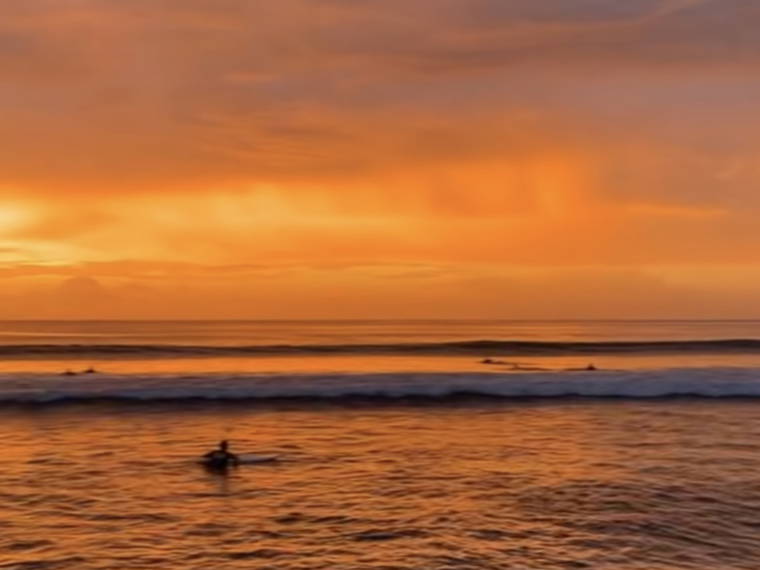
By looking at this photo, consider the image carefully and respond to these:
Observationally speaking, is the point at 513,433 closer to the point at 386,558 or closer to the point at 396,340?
the point at 386,558

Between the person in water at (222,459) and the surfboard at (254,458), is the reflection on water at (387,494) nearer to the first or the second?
the person in water at (222,459)

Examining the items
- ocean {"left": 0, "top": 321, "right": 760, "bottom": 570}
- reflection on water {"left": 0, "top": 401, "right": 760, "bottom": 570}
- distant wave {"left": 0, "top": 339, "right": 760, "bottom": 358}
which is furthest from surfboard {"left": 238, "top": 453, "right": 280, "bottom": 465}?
distant wave {"left": 0, "top": 339, "right": 760, "bottom": 358}

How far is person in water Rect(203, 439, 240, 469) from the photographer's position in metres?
20.2

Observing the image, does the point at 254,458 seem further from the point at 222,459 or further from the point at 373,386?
the point at 373,386

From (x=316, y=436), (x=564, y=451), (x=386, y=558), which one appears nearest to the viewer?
(x=386, y=558)

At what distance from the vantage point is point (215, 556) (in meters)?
13.6

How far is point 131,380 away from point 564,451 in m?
22.0

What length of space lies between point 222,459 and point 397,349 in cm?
4901

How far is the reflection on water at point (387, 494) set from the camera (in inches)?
538

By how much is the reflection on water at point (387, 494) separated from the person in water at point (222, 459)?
275 mm

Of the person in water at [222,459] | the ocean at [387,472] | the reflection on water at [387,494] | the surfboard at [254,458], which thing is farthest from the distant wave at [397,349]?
the person in water at [222,459]

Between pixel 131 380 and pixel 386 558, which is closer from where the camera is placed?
pixel 386 558

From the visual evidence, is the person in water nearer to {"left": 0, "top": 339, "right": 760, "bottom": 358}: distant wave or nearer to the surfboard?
the surfboard

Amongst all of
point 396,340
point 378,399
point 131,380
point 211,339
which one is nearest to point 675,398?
point 378,399
